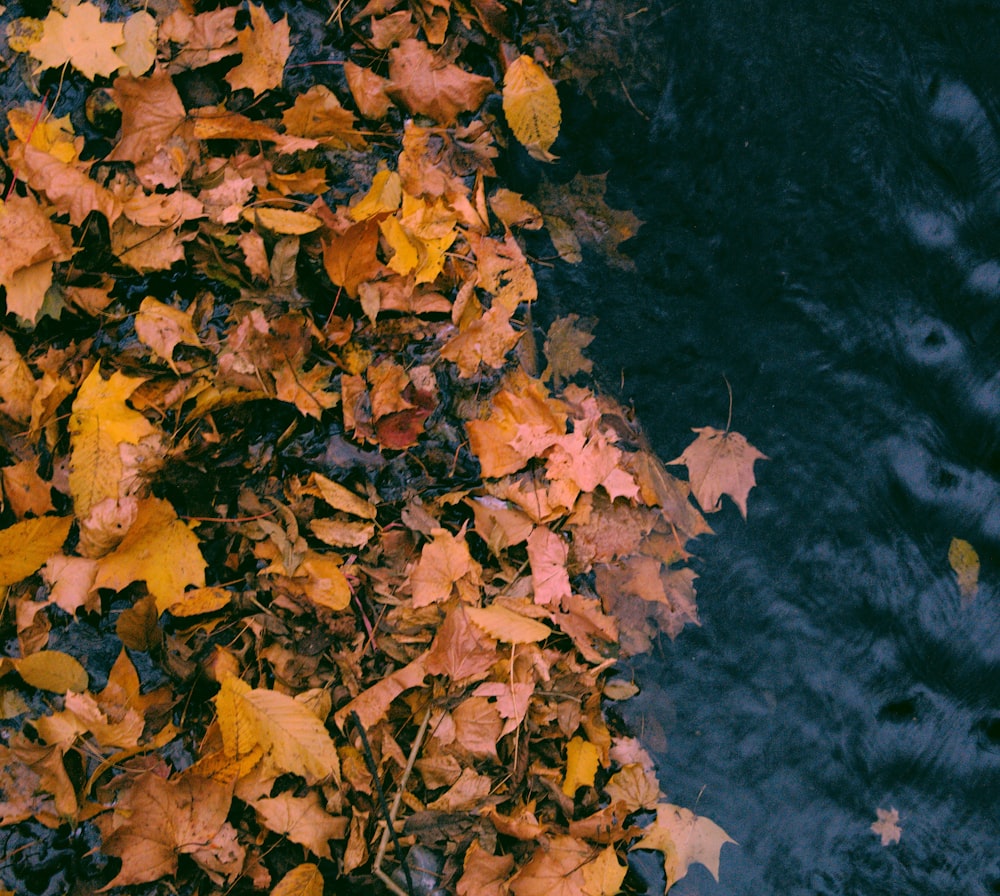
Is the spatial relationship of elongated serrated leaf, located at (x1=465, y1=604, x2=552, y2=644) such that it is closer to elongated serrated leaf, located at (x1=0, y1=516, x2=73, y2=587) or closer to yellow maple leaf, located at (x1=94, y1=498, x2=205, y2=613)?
yellow maple leaf, located at (x1=94, y1=498, x2=205, y2=613)

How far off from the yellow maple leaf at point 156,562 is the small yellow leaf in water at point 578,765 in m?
0.85

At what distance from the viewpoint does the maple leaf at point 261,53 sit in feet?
5.40

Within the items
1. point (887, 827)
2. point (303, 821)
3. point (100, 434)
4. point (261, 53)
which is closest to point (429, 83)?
point (261, 53)

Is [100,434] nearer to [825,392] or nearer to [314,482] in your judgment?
[314,482]

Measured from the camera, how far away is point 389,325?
1625 mm

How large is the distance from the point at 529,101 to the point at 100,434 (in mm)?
1225

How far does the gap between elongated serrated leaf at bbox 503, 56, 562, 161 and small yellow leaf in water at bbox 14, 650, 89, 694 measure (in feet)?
5.11

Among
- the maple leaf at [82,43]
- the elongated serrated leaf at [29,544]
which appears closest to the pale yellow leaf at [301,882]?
the elongated serrated leaf at [29,544]

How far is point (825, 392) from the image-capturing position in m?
1.68

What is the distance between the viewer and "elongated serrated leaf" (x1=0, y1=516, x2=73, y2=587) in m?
1.47

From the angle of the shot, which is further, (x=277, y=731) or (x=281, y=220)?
(x=281, y=220)

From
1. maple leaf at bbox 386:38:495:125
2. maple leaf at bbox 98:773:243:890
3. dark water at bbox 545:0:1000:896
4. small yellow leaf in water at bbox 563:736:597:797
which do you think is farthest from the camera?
maple leaf at bbox 386:38:495:125

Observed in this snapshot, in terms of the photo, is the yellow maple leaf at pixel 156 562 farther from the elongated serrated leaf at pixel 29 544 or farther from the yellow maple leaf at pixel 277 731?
the yellow maple leaf at pixel 277 731

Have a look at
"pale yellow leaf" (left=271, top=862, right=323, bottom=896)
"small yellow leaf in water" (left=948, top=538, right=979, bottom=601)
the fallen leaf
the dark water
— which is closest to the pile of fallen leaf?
"pale yellow leaf" (left=271, top=862, right=323, bottom=896)
